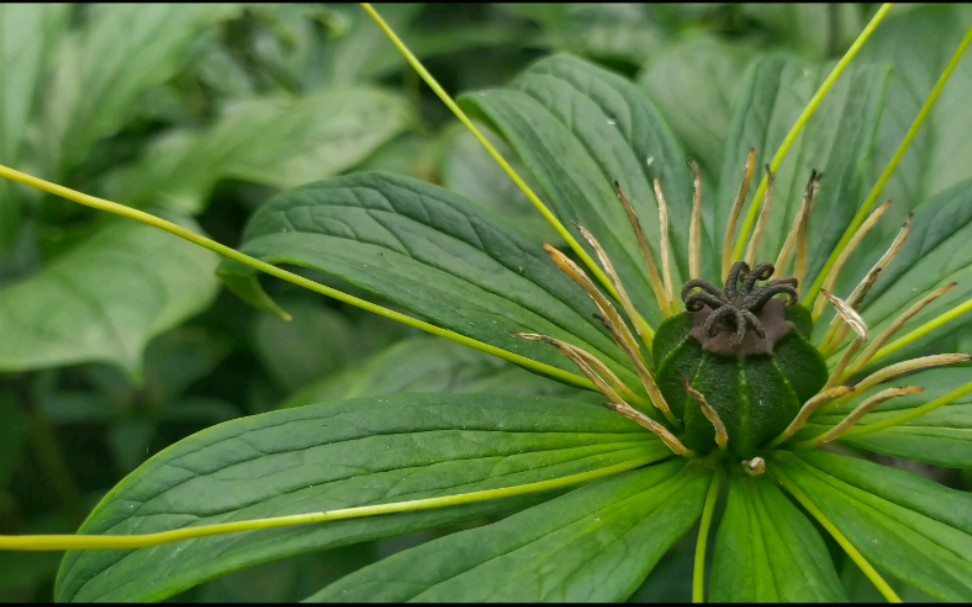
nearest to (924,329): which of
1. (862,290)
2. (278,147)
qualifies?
(862,290)

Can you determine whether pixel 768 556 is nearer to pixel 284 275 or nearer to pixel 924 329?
pixel 924 329

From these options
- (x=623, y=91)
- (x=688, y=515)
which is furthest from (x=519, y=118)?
(x=688, y=515)

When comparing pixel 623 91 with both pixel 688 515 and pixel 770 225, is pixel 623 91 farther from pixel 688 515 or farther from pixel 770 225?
pixel 688 515

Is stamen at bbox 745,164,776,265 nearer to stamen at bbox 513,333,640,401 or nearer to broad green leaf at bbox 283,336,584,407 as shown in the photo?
stamen at bbox 513,333,640,401

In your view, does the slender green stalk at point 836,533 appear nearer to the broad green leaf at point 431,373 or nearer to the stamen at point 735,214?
the stamen at point 735,214

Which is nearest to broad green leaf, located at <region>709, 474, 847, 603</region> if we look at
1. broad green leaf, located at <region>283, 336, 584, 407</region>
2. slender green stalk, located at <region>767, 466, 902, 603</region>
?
slender green stalk, located at <region>767, 466, 902, 603</region>

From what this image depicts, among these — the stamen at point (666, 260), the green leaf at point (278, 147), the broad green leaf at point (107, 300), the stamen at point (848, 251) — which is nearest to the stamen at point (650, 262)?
the stamen at point (666, 260)
